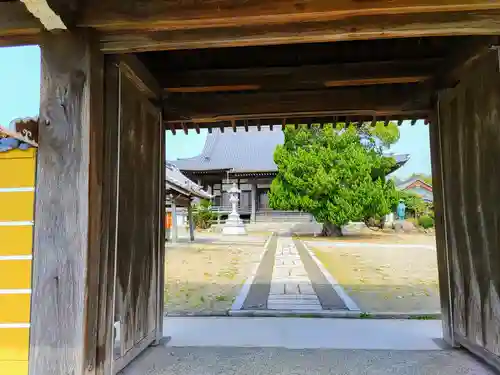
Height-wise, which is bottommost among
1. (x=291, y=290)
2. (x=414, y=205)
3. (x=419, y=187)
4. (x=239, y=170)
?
(x=291, y=290)

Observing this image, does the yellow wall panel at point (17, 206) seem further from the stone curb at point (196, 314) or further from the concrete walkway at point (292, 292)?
the concrete walkway at point (292, 292)

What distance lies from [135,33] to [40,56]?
0.50 m

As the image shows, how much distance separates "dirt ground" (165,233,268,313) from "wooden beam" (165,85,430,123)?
2.33 meters

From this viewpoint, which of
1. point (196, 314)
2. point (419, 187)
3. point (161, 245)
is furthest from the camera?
point (419, 187)

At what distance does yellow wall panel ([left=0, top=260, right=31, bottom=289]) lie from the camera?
2.18 m

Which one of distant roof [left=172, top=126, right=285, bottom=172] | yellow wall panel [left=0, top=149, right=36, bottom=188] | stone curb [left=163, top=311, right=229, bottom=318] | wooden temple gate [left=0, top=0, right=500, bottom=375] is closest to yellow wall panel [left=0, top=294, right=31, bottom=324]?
wooden temple gate [left=0, top=0, right=500, bottom=375]

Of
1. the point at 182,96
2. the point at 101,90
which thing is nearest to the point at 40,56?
the point at 101,90

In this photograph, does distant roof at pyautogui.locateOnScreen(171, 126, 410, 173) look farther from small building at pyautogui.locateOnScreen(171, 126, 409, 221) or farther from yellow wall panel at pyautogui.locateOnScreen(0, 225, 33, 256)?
yellow wall panel at pyautogui.locateOnScreen(0, 225, 33, 256)

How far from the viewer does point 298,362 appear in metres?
2.67

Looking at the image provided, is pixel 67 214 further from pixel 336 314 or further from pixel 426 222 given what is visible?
pixel 426 222

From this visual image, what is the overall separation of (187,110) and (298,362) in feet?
7.22

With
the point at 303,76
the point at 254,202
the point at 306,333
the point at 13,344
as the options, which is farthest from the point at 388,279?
the point at 254,202

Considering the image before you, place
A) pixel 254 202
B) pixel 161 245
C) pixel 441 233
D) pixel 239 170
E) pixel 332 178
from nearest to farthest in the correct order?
1. pixel 441 233
2. pixel 161 245
3. pixel 332 178
4. pixel 239 170
5. pixel 254 202

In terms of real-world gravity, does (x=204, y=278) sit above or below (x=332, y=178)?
below
